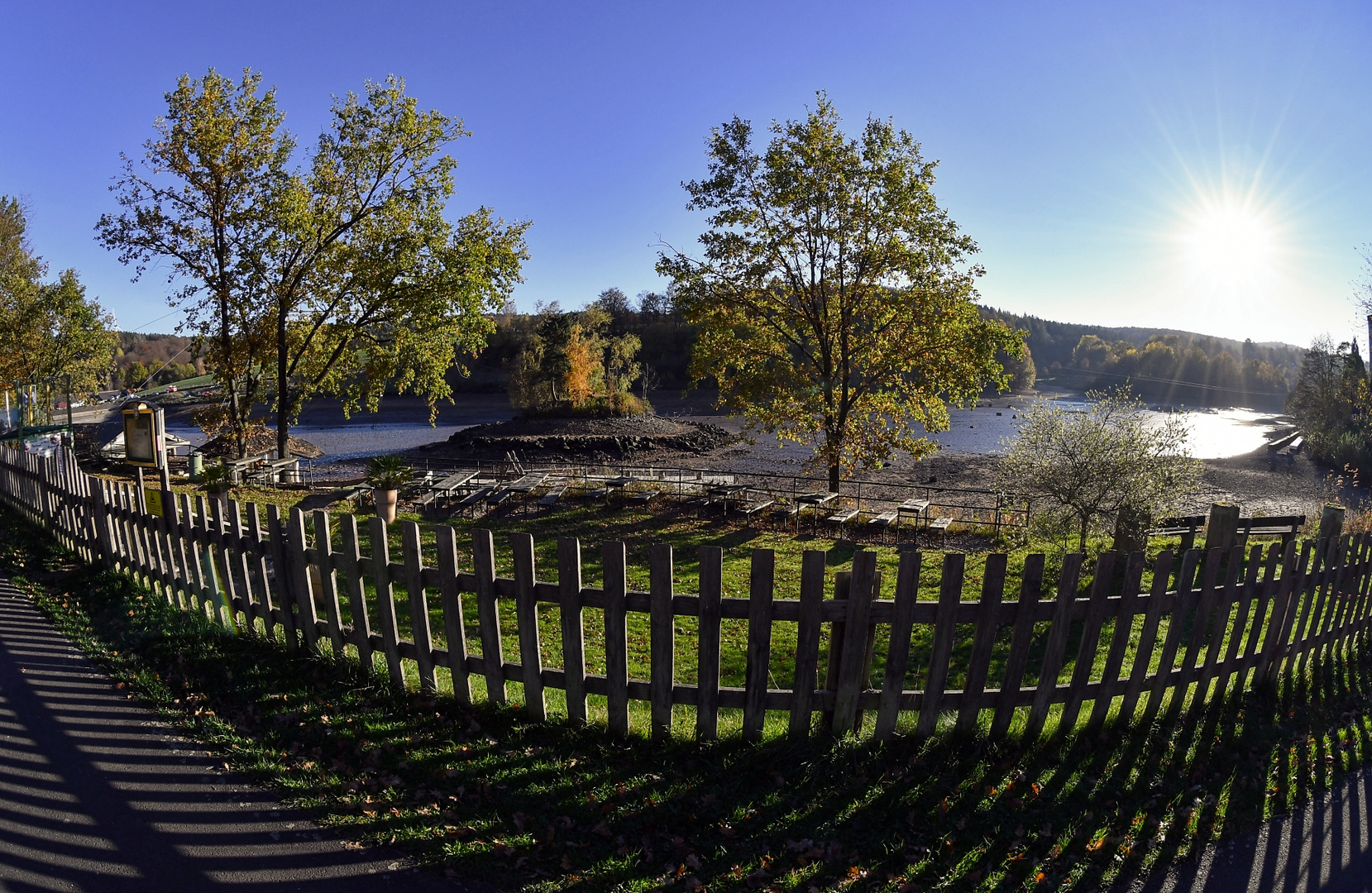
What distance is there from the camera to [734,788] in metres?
3.80

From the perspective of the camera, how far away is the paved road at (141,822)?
3.09 meters

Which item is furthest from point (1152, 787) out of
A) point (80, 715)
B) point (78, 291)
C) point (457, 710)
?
point (78, 291)

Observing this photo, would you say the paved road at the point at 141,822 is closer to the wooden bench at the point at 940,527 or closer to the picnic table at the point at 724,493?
the picnic table at the point at 724,493

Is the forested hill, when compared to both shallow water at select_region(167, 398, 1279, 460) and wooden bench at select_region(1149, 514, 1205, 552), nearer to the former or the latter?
shallow water at select_region(167, 398, 1279, 460)

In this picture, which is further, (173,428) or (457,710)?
(173,428)

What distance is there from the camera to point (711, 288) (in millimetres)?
18734

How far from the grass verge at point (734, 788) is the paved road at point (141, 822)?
0.14 meters

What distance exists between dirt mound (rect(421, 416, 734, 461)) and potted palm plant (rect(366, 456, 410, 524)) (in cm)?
3000

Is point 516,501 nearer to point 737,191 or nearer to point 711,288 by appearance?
point 711,288

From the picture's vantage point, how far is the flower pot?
49.8 ft

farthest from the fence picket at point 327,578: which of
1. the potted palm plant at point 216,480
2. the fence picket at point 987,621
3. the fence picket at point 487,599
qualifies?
the potted palm plant at point 216,480

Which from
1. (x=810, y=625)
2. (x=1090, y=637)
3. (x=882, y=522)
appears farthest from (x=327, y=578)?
(x=882, y=522)

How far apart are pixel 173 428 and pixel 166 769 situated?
77.7 meters

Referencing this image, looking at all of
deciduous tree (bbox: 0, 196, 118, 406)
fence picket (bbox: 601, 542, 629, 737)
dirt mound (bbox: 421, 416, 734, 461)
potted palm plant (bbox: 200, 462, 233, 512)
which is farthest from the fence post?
dirt mound (bbox: 421, 416, 734, 461)
